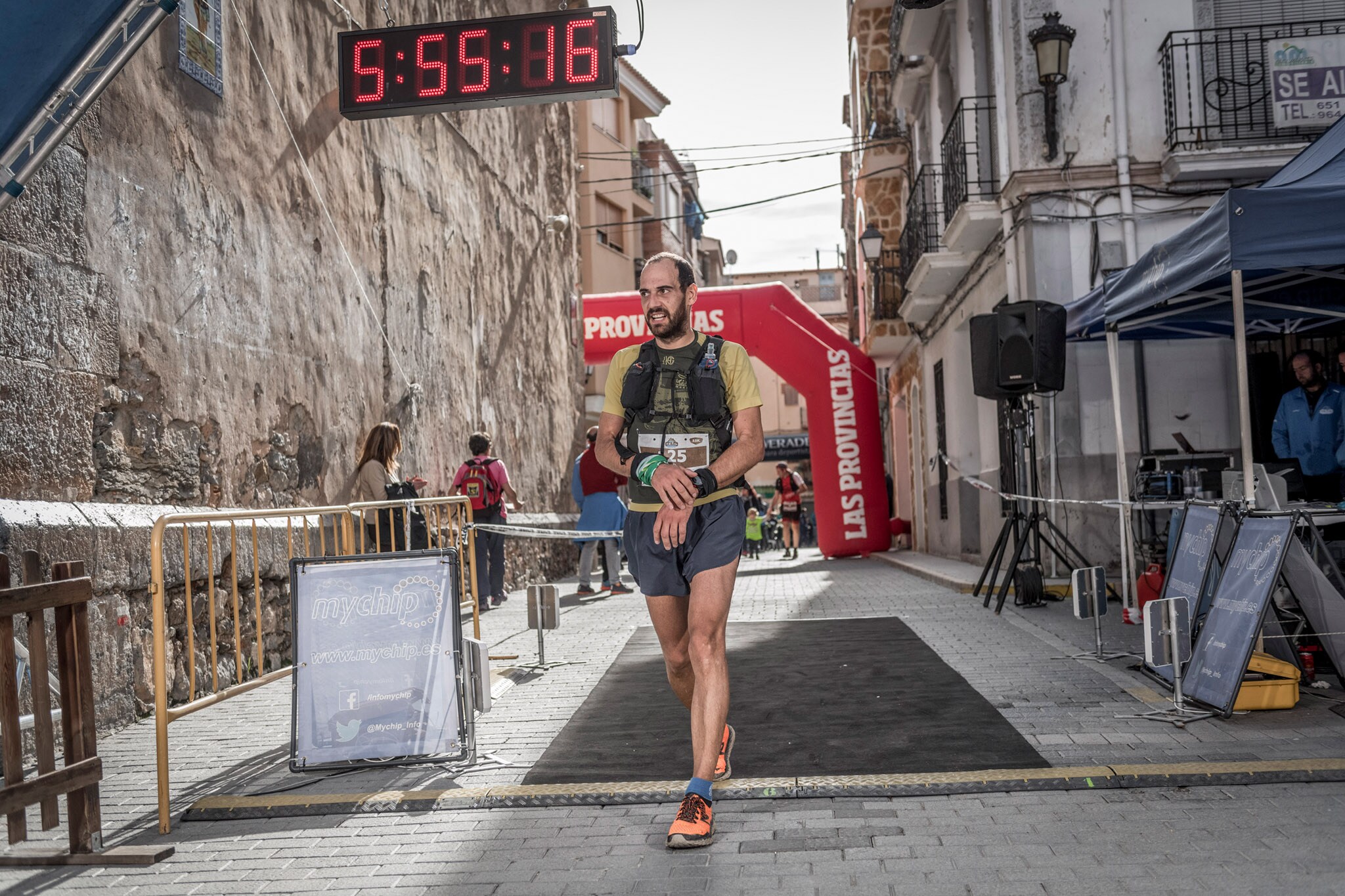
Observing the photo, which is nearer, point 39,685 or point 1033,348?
point 39,685

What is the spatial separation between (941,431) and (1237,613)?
1519cm

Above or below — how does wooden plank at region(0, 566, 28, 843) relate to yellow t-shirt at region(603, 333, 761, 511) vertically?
below

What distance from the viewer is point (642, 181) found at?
42250 mm

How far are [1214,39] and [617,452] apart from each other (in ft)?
35.5

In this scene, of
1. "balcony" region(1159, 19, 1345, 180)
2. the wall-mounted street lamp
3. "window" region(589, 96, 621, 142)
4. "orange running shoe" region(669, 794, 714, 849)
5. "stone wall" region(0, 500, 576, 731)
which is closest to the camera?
"orange running shoe" region(669, 794, 714, 849)

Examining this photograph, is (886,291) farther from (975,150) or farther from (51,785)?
(51,785)

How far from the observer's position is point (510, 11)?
679 inches

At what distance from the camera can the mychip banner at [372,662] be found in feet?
17.2

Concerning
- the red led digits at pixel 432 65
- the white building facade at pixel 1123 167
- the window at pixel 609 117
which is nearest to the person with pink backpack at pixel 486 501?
the red led digits at pixel 432 65

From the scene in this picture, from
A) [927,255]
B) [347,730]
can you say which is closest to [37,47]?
[347,730]

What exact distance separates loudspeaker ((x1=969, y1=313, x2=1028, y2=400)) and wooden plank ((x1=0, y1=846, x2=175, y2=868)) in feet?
25.7

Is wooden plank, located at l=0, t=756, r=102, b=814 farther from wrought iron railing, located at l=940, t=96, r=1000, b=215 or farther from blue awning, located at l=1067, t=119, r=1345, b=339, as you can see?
wrought iron railing, located at l=940, t=96, r=1000, b=215

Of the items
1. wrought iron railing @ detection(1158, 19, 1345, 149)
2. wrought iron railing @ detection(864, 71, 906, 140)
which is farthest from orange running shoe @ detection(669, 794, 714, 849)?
wrought iron railing @ detection(864, 71, 906, 140)

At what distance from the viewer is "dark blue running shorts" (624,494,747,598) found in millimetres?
4355
